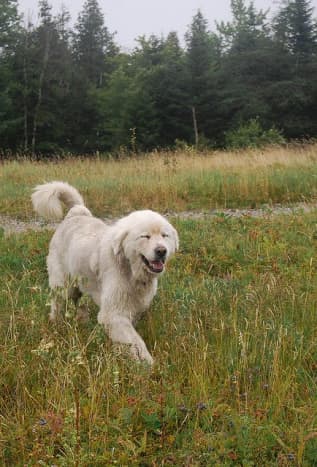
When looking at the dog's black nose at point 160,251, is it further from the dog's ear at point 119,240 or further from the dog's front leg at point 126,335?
the dog's front leg at point 126,335

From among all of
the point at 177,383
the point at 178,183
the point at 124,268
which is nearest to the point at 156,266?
the point at 124,268

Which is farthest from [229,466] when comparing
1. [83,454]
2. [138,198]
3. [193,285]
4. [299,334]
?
[138,198]

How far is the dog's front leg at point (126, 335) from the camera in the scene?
334cm

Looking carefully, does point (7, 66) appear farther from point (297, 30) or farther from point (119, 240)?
point (119, 240)

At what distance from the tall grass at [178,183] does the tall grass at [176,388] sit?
5.63 metres

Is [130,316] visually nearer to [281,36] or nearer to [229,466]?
[229,466]

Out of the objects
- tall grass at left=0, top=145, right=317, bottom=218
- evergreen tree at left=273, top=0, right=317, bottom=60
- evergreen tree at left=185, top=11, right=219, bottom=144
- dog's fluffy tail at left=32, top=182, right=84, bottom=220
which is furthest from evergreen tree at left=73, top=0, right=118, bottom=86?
dog's fluffy tail at left=32, top=182, right=84, bottom=220

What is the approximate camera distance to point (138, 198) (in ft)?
33.5

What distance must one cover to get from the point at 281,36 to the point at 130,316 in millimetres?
36942

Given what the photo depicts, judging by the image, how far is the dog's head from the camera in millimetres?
3775

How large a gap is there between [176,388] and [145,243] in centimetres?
129

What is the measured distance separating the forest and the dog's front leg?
27821 mm

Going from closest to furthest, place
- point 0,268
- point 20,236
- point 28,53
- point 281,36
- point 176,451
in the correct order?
point 176,451 → point 0,268 → point 20,236 → point 28,53 → point 281,36

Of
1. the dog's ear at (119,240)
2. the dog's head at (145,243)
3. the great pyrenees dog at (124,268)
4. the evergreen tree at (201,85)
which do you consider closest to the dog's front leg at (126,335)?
the great pyrenees dog at (124,268)
